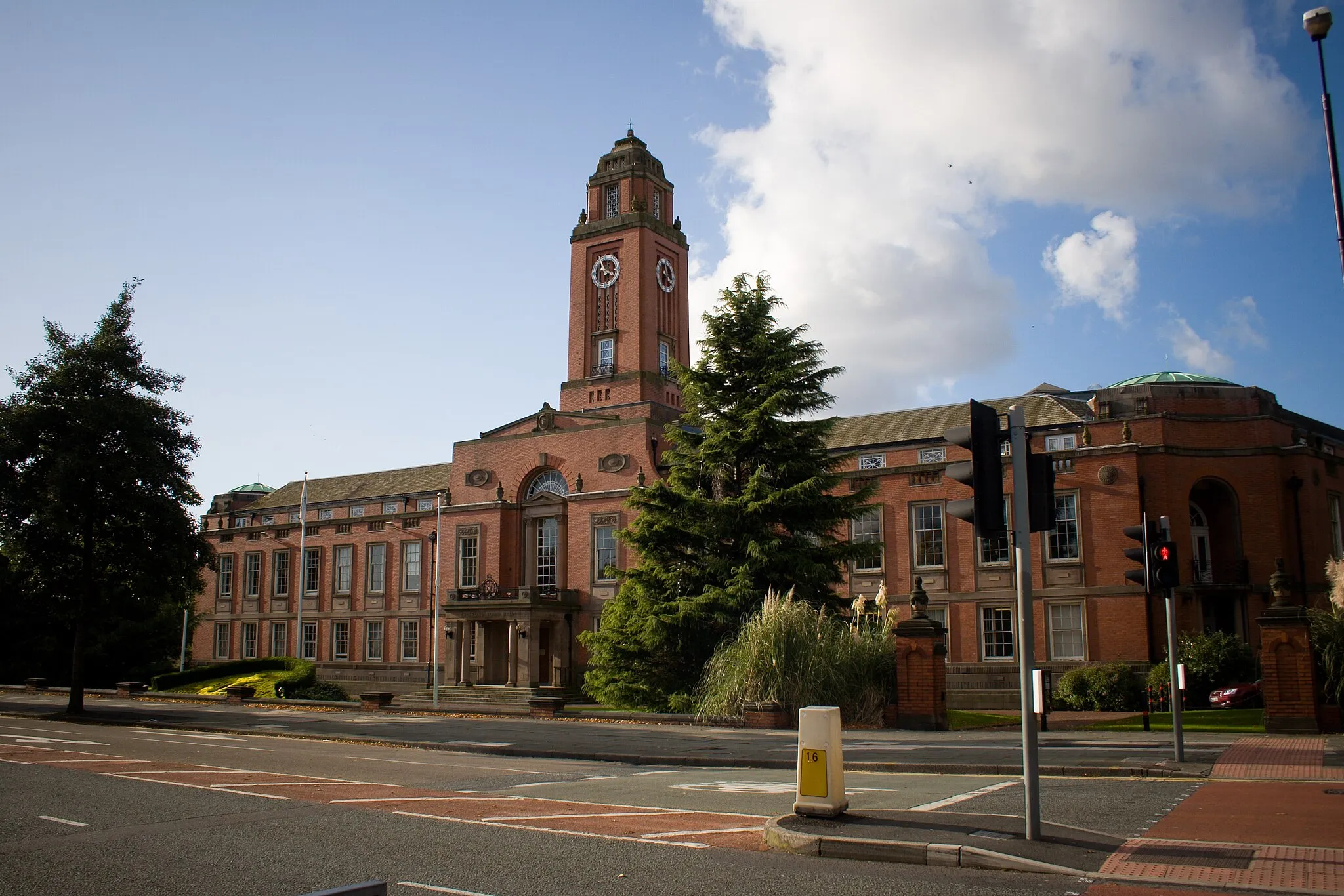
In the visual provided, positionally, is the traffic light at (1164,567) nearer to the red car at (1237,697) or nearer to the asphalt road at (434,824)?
the asphalt road at (434,824)

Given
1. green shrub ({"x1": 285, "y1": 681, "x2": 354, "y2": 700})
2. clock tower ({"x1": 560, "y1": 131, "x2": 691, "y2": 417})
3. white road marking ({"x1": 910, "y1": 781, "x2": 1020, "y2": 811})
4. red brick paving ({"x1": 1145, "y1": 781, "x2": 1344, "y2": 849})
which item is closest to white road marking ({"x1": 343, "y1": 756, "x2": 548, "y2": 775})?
white road marking ({"x1": 910, "y1": 781, "x2": 1020, "y2": 811})

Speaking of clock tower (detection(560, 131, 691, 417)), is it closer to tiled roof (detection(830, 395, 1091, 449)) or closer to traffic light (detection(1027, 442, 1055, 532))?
tiled roof (detection(830, 395, 1091, 449))

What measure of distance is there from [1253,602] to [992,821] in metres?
31.9

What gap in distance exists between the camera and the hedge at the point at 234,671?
158 ft

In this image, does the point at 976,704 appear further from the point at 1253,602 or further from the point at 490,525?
the point at 490,525

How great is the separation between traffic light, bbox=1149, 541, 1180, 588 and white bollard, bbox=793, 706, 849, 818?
7.71 m

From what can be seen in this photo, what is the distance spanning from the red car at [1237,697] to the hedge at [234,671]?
36043 mm

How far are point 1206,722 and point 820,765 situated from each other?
19.6 metres

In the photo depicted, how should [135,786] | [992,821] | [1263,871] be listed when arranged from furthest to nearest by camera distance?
[135,786], [992,821], [1263,871]

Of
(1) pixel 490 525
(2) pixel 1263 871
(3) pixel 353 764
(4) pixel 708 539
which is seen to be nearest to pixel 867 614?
(4) pixel 708 539

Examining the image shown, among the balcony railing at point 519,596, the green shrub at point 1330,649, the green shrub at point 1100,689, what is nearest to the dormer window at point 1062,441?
the green shrub at point 1100,689

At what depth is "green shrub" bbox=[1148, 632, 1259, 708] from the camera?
31.6 metres

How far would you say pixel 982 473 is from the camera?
29.2 feet

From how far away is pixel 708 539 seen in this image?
97.0 feet
